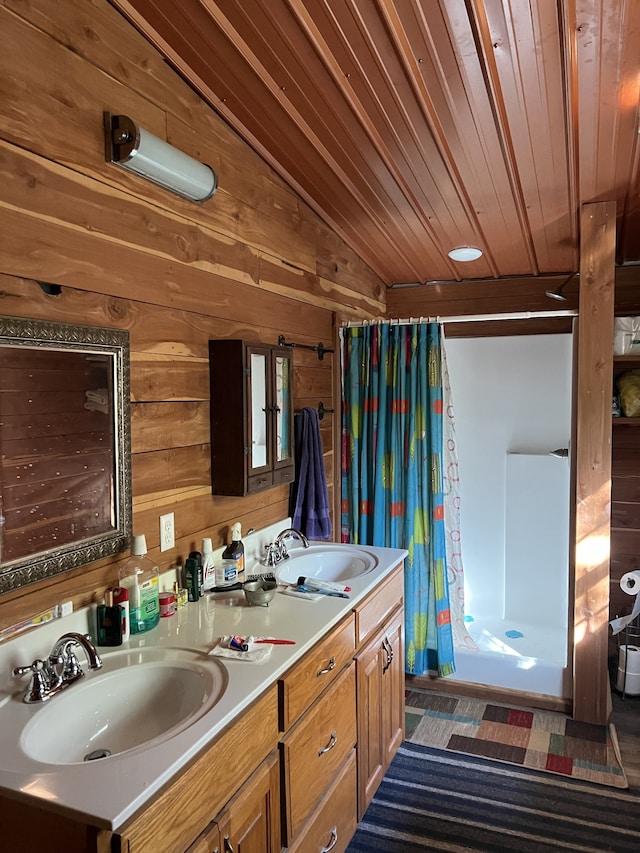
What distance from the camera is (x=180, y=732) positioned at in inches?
47.3

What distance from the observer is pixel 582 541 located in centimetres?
277

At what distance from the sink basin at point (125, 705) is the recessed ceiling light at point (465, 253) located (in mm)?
2347

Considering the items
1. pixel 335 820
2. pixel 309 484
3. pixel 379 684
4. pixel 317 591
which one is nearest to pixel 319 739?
pixel 335 820

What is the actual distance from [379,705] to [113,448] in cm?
135

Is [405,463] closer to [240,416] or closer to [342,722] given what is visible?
[240,416]

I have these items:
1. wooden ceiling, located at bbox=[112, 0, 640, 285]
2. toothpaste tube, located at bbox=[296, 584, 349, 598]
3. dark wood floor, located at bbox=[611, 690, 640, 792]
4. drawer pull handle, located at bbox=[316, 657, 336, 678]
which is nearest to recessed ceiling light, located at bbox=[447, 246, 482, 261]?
wooden ceiling, located at bbox=[112, 0, 640, 285]

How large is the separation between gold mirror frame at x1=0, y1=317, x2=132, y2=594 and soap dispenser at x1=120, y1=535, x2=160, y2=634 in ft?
0.16

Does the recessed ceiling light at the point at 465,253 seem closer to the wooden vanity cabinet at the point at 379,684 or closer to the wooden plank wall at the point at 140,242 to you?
the wooden plank wall at the point at 140,242

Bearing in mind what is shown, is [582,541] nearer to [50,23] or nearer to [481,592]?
[481,592]

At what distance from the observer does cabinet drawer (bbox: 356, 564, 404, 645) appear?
2070mm

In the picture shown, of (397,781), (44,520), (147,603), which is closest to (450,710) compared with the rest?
(397,781)

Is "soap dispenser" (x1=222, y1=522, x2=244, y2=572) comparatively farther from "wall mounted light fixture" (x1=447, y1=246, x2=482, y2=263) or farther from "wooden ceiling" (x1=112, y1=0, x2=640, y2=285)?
"wall mounted light fixture" (x1=447, y1=246, x2=482, y2=263)

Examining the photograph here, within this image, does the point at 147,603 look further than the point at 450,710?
No

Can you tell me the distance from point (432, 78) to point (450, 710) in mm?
2589
